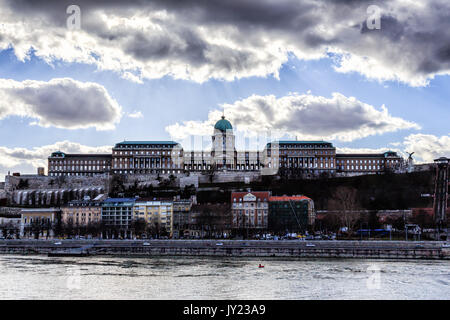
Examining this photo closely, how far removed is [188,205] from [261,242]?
2620cm

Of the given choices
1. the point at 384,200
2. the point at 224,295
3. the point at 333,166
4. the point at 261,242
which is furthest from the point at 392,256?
the point at 333,166

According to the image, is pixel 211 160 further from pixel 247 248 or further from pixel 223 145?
pixel 247 248

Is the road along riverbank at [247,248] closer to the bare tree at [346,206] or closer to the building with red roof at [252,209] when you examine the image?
the bare tree at [346,206]

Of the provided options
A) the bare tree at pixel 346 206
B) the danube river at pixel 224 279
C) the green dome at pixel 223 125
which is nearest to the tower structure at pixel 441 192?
the bare tree at pixel 346 206

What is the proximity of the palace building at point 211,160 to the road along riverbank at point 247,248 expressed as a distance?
57.1m

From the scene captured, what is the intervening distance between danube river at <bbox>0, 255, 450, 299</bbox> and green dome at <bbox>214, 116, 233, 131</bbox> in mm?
77431

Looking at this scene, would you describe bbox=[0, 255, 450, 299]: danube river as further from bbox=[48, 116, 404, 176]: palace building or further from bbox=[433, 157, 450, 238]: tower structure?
bbox=[48, 116, 404, 176]: palace building

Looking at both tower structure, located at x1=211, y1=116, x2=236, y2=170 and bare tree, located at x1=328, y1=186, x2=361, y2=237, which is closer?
bare tree, located at x1=328, y1=186, x2=361, y2=237

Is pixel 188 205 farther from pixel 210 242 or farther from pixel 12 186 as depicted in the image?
pixel 12 186

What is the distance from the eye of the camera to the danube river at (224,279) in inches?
1028

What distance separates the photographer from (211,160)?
11138 centimetres

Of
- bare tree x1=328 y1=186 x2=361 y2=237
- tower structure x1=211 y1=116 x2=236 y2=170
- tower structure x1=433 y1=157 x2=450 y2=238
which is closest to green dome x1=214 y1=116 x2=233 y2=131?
tower structure x1=211 y1=116 x2=236 y2=170

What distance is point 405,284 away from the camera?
29234 mm

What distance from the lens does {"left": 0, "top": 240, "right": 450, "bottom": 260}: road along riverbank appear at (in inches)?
1758
